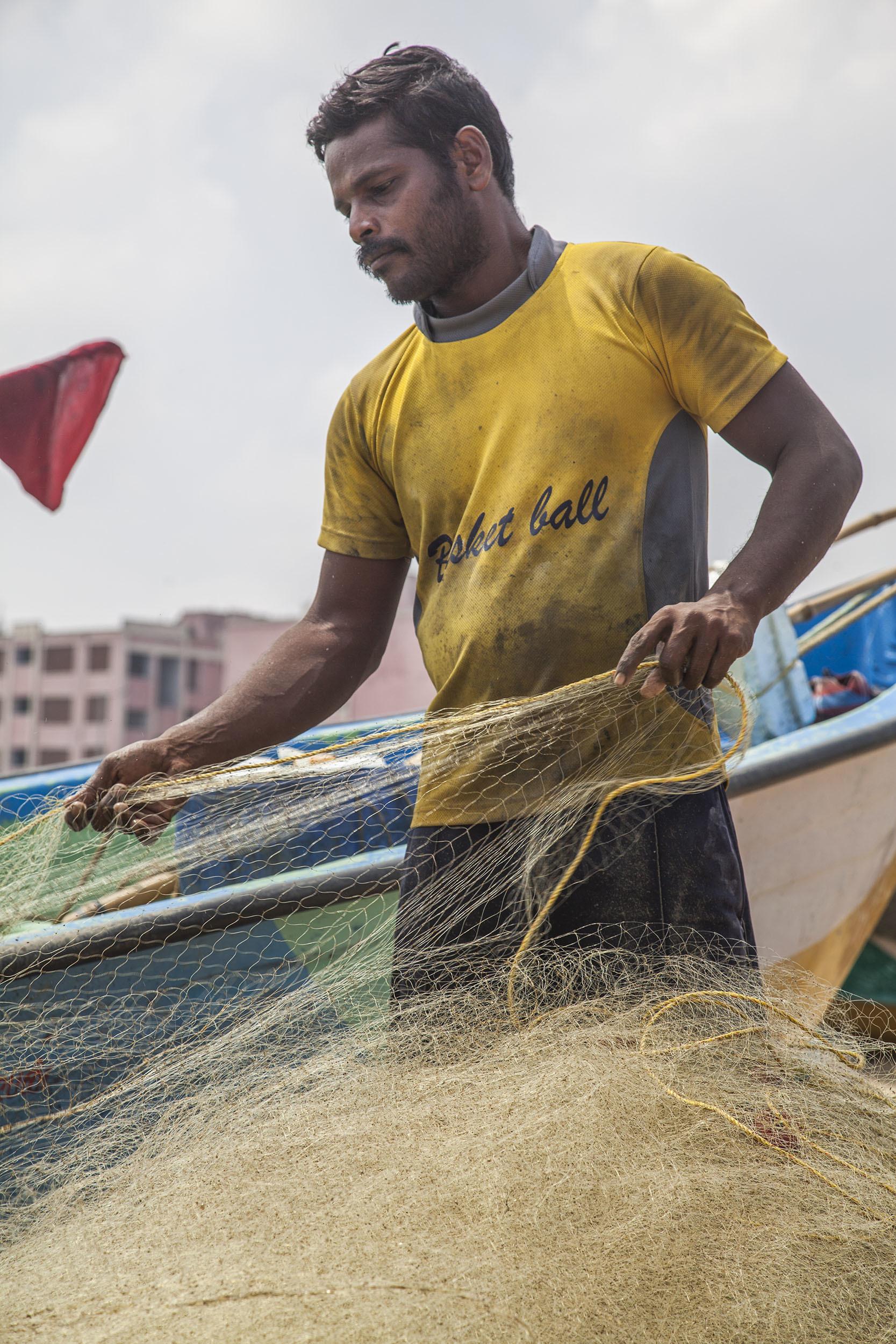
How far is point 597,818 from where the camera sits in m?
1.81

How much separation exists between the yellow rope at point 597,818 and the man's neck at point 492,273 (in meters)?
0.87

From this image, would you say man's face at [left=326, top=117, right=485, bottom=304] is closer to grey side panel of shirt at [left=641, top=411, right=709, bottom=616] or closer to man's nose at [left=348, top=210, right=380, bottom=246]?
man's nose at [left=348, top=210, right=380, bottom=246]

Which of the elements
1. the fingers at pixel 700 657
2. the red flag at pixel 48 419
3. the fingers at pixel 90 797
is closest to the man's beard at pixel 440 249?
the fingers at pixel 700 657

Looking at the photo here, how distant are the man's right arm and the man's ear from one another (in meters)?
0.80

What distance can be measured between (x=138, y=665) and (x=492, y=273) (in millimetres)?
38174

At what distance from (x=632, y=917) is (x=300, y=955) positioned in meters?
1.07

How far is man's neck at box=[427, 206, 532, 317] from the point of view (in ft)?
7.03

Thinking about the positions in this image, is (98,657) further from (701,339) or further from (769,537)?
(769,537)

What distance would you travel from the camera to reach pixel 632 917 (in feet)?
6.09

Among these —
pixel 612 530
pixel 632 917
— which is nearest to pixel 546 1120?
pixel 632 917

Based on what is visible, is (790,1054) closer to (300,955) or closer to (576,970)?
(576,970)

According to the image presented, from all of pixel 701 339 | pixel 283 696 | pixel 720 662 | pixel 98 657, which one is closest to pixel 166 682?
pixel 98 657

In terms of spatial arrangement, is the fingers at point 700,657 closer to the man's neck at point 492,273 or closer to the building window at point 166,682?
the man's neck at point 492,273

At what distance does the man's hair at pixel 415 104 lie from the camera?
2.12 metres
